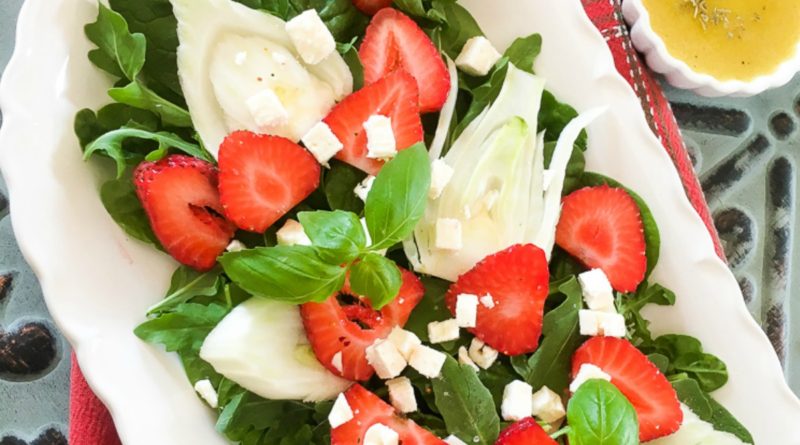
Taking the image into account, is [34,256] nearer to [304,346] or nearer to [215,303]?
[215,303]

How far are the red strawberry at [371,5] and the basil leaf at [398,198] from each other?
276 mm

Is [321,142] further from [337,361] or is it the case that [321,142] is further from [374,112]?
[337,361]

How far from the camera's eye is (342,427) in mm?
1063

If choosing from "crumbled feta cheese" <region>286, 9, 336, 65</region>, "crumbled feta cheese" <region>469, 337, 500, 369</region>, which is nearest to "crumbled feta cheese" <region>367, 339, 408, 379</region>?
"crumbled feta cheese" <region>469, 337, 500, 369</region>

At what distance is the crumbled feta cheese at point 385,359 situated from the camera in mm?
1082

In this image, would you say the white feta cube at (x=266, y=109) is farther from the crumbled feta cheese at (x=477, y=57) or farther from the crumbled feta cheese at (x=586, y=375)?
the crumbled feta cheese at (x=586, y=375)

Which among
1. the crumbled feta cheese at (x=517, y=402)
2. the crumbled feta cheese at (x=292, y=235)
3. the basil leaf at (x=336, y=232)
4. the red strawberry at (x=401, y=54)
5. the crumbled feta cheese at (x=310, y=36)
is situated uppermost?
the crumbled feta cheese at (x=310, y=36)

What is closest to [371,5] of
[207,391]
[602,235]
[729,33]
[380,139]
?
[380,139]

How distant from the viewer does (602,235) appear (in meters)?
1.24

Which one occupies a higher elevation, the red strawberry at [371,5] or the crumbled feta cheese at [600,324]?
the red strawberry at [371,5]

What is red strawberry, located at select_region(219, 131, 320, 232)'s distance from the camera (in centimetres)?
107

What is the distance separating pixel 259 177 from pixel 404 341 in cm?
26

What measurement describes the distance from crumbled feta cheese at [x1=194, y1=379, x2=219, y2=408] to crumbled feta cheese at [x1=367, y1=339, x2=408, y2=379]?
0.59 ft

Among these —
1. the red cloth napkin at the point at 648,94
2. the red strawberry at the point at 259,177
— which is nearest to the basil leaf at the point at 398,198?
the red strawberry at the point at 259,177
